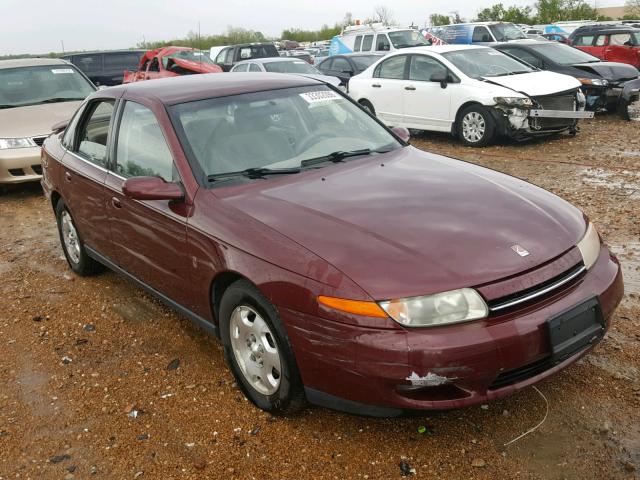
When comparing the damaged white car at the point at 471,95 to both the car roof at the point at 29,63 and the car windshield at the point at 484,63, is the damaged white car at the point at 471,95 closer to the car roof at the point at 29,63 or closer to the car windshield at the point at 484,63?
the car windshield at the point at 484,63

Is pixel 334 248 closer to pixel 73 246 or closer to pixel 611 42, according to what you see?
pixel 73 246

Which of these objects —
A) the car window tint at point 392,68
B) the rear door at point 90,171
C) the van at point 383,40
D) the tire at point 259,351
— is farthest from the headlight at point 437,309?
the van at point 383,40

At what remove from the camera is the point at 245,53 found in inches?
806

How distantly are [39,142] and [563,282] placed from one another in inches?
282

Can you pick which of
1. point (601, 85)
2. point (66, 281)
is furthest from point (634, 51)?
point (66, 281)

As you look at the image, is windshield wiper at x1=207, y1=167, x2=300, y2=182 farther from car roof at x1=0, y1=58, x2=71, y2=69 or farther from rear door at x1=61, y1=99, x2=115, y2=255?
car roof at x1=0, y1=58, x2=71, y2=69

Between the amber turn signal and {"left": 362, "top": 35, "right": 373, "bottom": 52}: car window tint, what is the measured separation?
1771 cm

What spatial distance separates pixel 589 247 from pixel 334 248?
1.30m

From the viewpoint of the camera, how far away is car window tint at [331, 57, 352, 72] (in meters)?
15.4

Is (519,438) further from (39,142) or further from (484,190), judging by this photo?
(39,142)

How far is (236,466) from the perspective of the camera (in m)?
2.86

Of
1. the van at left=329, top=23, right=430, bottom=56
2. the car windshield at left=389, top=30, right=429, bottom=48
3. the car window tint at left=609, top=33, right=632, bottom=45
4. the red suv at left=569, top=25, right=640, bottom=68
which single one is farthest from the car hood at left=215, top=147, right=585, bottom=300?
the car window tint at left=609, top=33, right=632, bottom=45

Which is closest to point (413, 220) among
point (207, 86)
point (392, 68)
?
point (207, 86)

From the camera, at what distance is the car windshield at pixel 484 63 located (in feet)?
33.8
